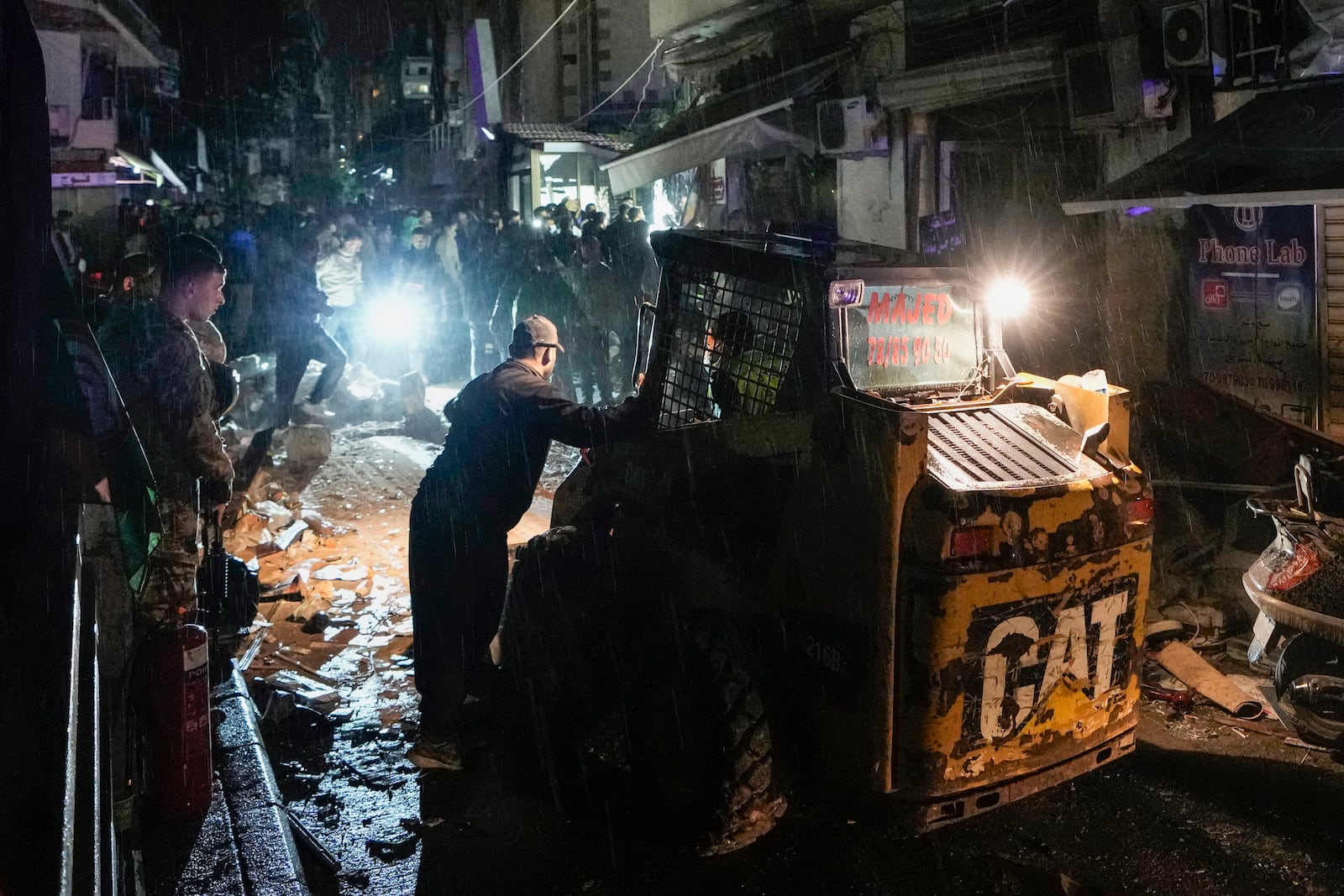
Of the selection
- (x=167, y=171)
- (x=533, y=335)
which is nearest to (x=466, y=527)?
(x=533, y=335)

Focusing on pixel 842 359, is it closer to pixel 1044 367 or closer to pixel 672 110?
pixel 1044 367

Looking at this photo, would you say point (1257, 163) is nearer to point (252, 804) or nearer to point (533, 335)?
point (533, 335)

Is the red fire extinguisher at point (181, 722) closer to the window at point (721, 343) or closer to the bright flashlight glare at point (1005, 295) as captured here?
the window at point (721, 343)

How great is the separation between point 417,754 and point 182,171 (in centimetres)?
3546

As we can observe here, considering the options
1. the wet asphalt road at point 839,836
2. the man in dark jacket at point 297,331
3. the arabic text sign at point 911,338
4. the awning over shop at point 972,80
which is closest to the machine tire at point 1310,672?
the wet asphalt road at point 839,836

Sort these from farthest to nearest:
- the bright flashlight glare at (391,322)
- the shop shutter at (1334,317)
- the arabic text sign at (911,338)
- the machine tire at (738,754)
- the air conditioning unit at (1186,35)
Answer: the bright flashlight glare at (391,322)
the air conditioning unit at (1186,35)
the shop shutter at (1334,317)
the arabic text sign at (911,338)
the machine tire at (738,754)

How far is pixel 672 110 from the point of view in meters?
17.7

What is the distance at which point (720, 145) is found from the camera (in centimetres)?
1161

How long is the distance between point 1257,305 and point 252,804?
7680 mm

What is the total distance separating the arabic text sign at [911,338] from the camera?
391 centimetres

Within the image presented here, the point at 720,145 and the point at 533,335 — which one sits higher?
the point at 720,145

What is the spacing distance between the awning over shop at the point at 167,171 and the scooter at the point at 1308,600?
28.9 m

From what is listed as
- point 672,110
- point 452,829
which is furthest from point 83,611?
point 672,110

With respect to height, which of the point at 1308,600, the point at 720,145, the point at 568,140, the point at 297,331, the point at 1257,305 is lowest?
the point at 1308,600
